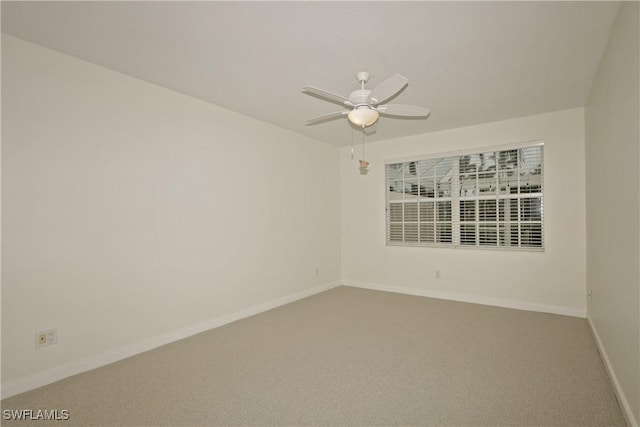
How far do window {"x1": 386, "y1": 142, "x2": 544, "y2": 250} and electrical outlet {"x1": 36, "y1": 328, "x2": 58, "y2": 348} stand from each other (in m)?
4.21

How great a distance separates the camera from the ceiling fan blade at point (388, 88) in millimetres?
2331

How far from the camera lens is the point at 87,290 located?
2672 millimetres

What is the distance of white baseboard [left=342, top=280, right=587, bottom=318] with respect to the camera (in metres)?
3.97

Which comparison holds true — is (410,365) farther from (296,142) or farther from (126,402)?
(296,142)

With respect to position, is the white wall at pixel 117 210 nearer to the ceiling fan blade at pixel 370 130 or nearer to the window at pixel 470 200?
the ceiling fan blade at pixel 370 130

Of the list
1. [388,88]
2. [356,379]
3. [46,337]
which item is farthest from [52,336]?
[388,88]

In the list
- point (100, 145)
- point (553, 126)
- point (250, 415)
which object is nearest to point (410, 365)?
point (250, 415)

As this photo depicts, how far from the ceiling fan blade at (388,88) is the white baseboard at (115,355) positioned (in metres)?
2.75

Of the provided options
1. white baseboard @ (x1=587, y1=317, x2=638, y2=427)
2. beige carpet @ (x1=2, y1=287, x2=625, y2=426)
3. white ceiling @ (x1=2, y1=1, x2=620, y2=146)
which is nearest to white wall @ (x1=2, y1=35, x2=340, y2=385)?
white ceiling @ (x1=2, y1=1, x2=620, y2=146)

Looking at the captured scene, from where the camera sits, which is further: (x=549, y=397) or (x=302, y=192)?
(x=302, y=192)

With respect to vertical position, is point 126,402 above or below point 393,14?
below

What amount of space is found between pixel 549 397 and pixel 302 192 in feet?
11.9

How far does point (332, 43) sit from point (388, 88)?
1.68 feet

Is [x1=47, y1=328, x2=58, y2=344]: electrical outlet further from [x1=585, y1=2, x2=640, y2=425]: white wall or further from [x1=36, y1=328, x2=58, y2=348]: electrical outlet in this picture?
[x1=585, y1=2, x2=640, y2=425]: white wall
